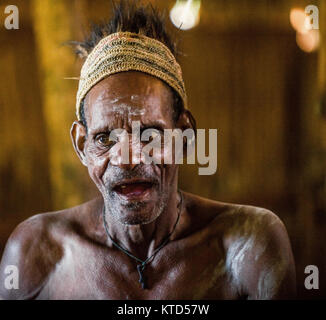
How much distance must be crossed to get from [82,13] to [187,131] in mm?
1249

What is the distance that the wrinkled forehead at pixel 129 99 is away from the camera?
1.16 metres

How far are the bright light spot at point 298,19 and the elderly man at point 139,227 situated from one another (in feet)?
3.76

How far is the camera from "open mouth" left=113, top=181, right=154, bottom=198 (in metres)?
1.15

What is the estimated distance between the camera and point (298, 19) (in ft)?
7.22

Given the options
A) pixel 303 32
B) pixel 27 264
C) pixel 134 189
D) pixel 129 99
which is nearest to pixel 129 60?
pixel 129 99

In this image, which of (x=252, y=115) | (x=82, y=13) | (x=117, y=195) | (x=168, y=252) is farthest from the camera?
(x=252, y=115)

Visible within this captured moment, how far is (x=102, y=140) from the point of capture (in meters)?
1.21

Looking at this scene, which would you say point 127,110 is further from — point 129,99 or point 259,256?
point 259,256

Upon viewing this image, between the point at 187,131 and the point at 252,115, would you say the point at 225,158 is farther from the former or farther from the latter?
the point at 187,131

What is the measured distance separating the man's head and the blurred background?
1.13 meters

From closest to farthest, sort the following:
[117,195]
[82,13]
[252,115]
→ 1. [117,195]
2. [82,13]
3. [252,115]

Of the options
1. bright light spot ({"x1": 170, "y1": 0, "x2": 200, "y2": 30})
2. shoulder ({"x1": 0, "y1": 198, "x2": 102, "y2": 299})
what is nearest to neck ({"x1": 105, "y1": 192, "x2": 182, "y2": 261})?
shoulder ({"x1": 0, "y1": 198, "x2": 102, "y2": 299})

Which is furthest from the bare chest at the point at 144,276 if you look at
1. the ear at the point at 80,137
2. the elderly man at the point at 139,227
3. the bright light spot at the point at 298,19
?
the bright light spot at the point at 298,19
